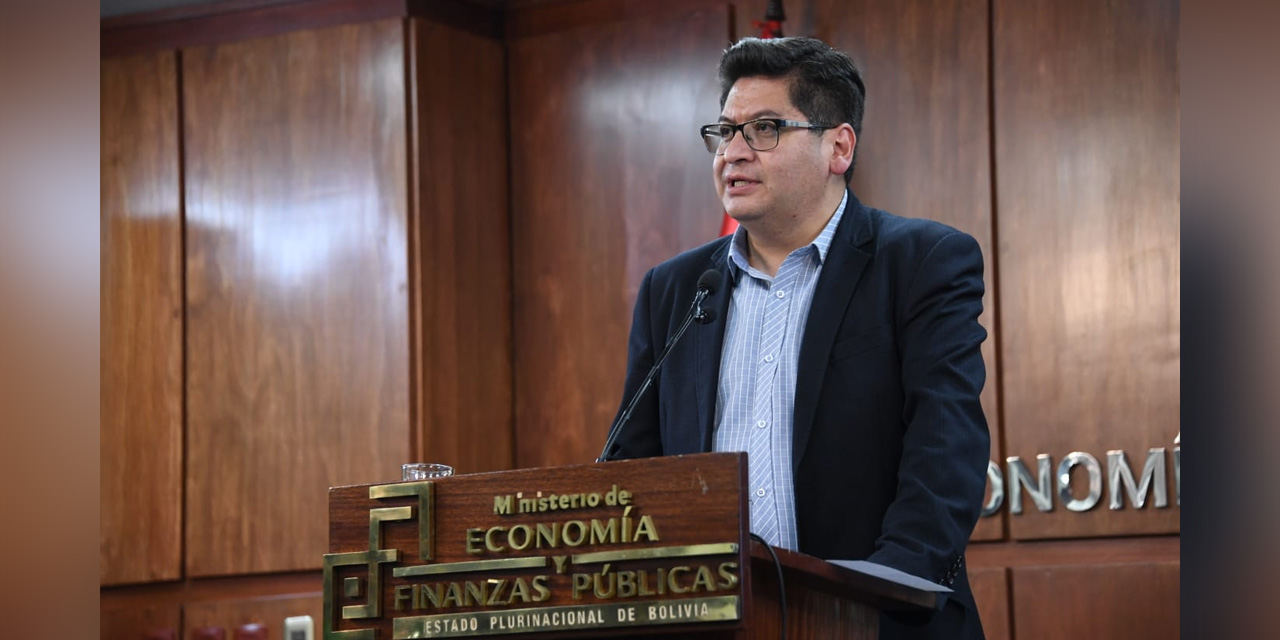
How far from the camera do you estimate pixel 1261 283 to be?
4.34ft

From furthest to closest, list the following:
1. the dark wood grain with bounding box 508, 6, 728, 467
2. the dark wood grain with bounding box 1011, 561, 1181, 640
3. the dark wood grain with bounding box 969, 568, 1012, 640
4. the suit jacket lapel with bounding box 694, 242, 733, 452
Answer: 1. the dark wood grain with bounding box 508, 6, 728, 467
2. the dark wood grain with bounding box 969, 568, 1012, 640
3. the dark wood grain with bounding box 1011, 561, 1181, 640
4. the suit jacket lapel with bounding box 694, 242, 733, 452

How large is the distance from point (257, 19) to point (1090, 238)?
300 centimetres

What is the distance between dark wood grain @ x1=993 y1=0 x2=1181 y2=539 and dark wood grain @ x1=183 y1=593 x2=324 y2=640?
2.35 m

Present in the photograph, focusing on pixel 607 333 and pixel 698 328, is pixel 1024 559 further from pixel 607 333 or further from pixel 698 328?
pixel 698 328

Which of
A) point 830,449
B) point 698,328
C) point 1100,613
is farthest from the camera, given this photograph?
point 1100,613

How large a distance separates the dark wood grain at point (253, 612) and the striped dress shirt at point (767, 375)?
290 cm

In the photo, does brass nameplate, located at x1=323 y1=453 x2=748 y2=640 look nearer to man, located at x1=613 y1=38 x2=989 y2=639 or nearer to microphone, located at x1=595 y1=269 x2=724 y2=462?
microphone, located at x1=595 y1=269 x2=724 y2=462

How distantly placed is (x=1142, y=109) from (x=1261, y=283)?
11.4ft

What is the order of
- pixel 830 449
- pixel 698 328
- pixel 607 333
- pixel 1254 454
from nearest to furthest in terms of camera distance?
pixel 1254 454
pixel 830 449
pixel 698 328
pixel 607 333

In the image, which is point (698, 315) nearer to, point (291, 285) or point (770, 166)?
point (770, 166)

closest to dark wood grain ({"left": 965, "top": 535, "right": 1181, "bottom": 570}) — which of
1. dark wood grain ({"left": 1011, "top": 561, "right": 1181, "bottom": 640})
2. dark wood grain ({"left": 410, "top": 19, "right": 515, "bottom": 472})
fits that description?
dark wood grain ({"left": 1011, "top": 561, "right": 1181, "bottom": 640})

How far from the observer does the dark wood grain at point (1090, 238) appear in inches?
180

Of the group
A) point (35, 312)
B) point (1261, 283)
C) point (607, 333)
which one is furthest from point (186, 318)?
point (1261, 283)

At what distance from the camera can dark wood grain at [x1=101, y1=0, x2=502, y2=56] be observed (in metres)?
5.52
